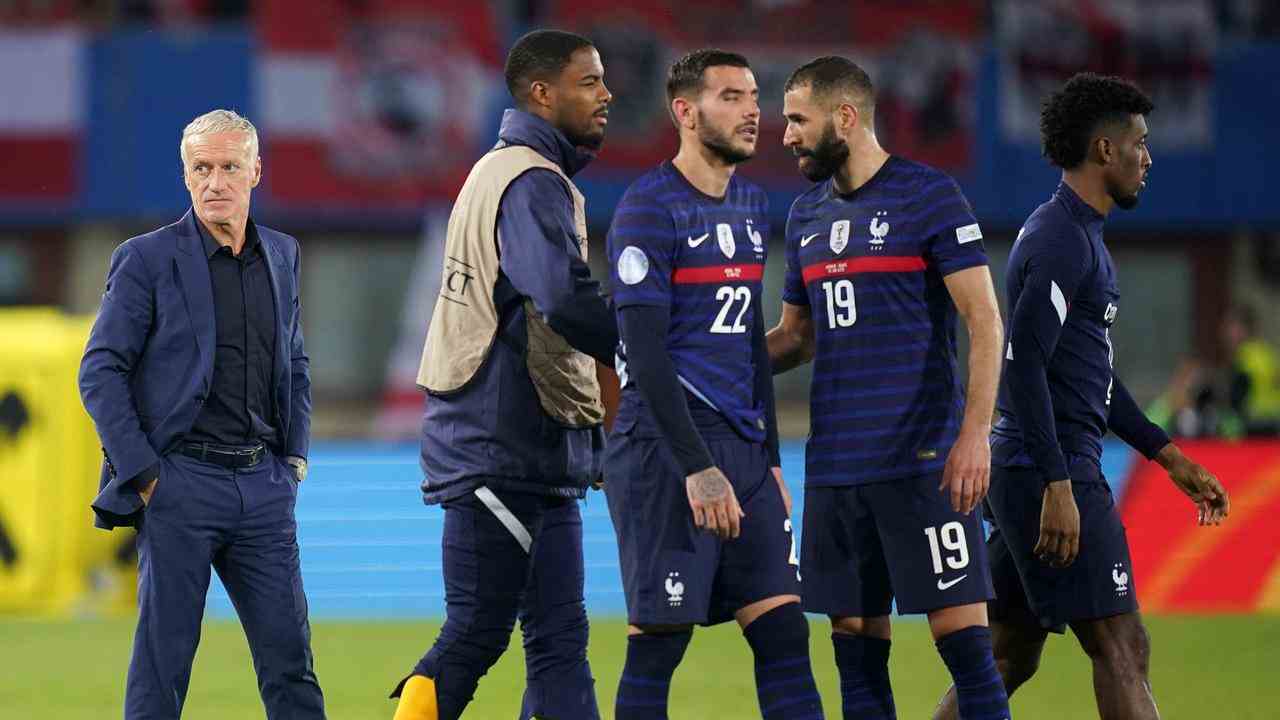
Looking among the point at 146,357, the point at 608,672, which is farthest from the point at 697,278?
the point at 608,672

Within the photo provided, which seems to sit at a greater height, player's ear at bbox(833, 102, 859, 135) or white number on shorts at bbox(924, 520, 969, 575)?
player's ear at bbox(833, 102, 859, 135)

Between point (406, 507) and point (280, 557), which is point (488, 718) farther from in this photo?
point (406, 507)

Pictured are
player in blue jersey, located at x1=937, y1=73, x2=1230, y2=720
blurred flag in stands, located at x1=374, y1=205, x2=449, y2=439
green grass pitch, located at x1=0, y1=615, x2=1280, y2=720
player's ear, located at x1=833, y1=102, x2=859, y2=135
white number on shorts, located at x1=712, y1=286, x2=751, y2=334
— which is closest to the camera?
white number on shorts, located at x1=712, y1=286, x2=751, y2=334

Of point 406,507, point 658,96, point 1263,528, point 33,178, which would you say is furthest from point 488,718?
point 33,178

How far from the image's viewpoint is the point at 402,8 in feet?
72.2

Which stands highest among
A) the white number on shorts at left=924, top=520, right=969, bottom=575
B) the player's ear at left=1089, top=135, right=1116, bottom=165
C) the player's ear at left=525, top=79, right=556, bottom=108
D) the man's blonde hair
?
the player's ear at left=525, top=79, right=556, bottom=108

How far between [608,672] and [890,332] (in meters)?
3.96

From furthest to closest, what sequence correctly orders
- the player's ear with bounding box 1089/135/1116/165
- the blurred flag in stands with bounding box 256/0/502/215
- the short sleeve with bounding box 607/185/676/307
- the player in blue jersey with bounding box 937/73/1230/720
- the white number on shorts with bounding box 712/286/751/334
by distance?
1. the blurred flag in stands with bounding box 256/0/502/215
2. the player's ear with bounding box 1089/135/1116/165
3. the player in blue jersey with bounding box 937/73/1230/720
4. the white number on shorts with bounding box 712/286/751/334
5. the short sleeve with bounding box 607/185/676/307

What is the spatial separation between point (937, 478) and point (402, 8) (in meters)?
17.6

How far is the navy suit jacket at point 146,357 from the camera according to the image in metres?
5.19

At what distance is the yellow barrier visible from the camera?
442 inches

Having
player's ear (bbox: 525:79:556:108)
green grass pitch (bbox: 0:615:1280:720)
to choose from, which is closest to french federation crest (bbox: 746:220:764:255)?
player's ear (bbox: 525:79:556:108)

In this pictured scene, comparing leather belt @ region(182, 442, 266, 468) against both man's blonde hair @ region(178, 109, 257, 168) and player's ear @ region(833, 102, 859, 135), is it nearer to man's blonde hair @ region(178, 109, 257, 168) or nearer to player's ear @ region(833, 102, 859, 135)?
man's blonde hair @ region(178, 109, 257, 168)

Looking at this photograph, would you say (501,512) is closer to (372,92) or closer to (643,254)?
(643,254)
